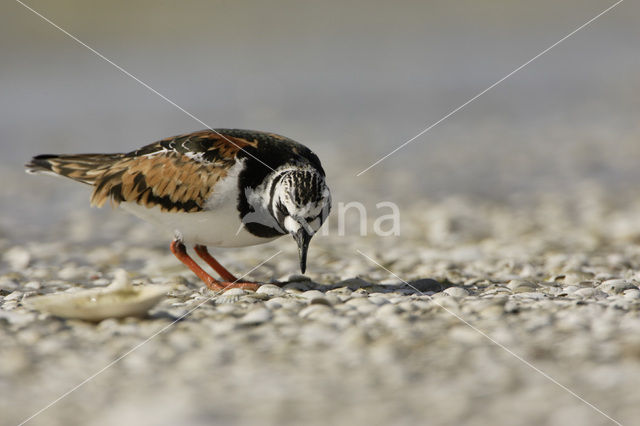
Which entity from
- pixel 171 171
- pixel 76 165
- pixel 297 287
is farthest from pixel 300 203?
pixel 76 165

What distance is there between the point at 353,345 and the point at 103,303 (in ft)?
4.74

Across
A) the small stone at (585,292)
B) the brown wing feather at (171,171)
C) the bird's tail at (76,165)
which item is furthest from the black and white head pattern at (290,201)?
the small stone at (585,292)

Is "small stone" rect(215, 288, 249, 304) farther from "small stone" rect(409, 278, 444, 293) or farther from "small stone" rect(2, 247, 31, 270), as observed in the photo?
"small stone" rect(2, 247, 31, 270)

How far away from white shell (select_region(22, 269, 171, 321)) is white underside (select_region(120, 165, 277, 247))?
0.64 meters

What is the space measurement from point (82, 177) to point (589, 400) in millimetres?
3906

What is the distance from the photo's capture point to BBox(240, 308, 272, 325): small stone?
14.3 feet

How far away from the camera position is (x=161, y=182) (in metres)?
5.12

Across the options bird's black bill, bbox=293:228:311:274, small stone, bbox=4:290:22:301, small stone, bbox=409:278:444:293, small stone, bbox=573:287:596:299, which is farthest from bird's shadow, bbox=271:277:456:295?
small stone, bbox=4:290:22:301

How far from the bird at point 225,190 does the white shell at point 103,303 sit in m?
0.69

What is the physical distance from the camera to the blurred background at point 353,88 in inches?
403

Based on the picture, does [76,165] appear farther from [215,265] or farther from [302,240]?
[302,240]

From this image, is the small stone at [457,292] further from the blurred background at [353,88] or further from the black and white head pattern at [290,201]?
the blurred background at [353,88]

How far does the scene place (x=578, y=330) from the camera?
13.0 feet

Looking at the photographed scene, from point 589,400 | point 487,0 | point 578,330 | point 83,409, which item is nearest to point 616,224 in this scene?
point 578,330
